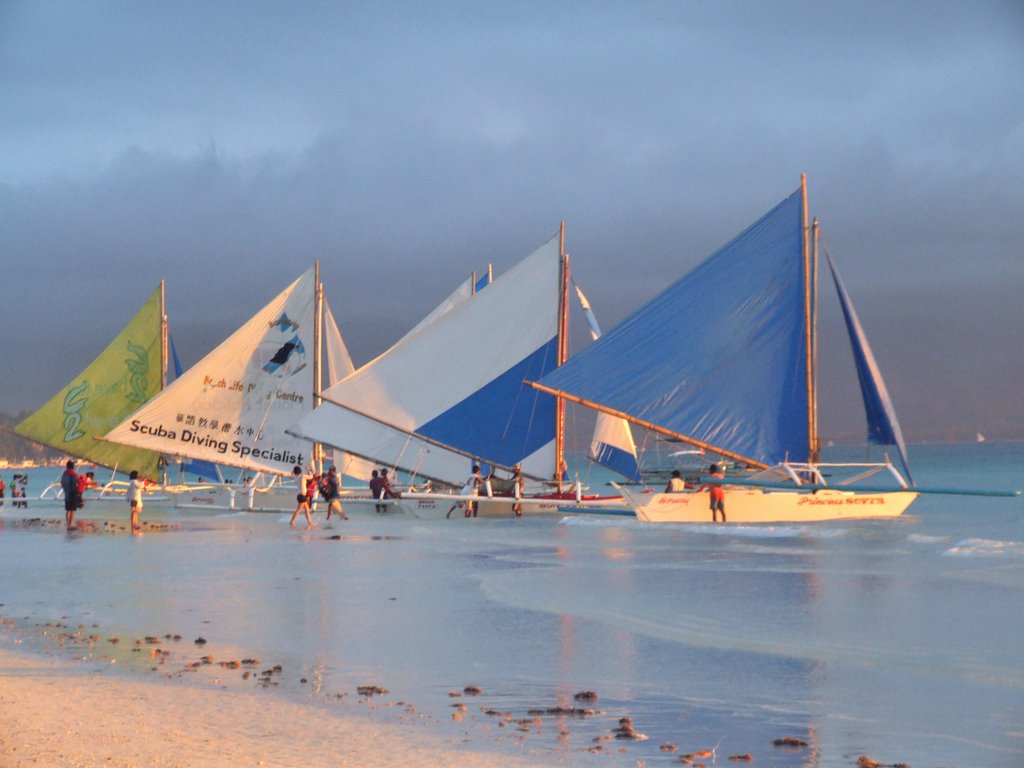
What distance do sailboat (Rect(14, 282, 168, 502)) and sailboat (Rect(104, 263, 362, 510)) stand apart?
3657 millimetres

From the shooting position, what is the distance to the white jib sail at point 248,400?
115 ft

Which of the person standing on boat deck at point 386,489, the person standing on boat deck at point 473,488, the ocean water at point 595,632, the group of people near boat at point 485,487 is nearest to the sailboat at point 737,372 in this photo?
the ocean water at point 595,632

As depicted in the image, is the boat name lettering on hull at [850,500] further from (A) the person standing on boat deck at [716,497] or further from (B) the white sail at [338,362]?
(B) the white sail at [338,362]

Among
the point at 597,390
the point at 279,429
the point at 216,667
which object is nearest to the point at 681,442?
the point at 597,390

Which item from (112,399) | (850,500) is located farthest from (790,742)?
(112,399)

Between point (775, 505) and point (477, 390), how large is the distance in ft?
28.3

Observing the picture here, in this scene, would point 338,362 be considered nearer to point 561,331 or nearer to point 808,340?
point 561,331

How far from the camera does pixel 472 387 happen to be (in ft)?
104

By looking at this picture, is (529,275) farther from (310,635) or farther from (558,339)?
(310,635)

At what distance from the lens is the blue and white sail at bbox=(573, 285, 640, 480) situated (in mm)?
34438

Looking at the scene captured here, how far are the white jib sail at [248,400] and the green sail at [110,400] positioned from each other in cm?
416

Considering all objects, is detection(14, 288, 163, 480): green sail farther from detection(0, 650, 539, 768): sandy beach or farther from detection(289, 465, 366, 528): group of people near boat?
detection(0, 650, 539, 768): sandy beach

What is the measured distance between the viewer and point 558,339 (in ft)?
106

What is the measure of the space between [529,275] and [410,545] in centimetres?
1077
